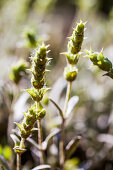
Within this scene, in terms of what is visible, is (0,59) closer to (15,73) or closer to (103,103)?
(103,103)

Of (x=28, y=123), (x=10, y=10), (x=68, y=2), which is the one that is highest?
(x=68, y=2)

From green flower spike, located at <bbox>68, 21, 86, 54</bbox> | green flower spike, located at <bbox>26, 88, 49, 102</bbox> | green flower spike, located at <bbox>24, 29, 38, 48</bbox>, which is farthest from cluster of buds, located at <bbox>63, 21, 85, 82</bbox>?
green flower spike, located at <bbox>24, 29, 38, 48</bbox>

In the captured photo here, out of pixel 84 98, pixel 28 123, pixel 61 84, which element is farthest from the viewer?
pixel 84 98

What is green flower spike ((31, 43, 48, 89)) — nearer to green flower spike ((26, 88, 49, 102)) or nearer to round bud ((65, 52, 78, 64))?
green flower spike ((26, 88, 49, 102))

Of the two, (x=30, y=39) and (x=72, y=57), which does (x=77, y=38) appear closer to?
(x=72, y=57)

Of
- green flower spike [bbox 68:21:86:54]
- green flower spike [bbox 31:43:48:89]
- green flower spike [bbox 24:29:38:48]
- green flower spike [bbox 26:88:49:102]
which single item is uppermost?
green flower spike [bbox 24:29:38:48]

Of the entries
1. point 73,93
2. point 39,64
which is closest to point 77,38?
point 39,64

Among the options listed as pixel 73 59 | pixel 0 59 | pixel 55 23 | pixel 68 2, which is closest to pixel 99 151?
pixel 73 59

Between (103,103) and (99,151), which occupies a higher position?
(103,103)
